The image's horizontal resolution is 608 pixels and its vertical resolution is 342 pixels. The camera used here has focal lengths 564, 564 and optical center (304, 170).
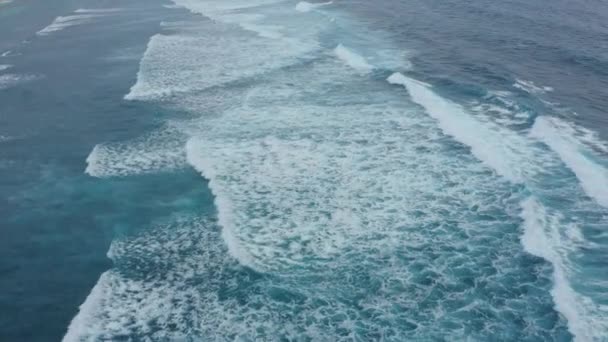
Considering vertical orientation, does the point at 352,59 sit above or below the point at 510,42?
below

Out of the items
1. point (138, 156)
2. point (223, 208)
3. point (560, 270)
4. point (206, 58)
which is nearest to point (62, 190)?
point (138, 156)

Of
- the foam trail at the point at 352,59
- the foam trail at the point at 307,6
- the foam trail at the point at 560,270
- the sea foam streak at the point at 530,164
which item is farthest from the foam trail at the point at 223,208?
the foam trail at the point at 307,6

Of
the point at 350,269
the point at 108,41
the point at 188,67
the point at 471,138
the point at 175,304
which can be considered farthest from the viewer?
the point at 108,41

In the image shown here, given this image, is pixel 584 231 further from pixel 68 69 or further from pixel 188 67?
pixel 68 69

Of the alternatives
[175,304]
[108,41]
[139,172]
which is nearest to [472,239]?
[175,304]

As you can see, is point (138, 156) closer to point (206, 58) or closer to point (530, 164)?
point (206, 58)

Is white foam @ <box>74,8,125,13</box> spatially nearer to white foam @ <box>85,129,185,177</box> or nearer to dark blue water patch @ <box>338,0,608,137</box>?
dark blue water patch @ <box>338,0,608,137</box>
